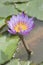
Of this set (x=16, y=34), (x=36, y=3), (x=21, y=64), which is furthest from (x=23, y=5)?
(x=21, y=64)

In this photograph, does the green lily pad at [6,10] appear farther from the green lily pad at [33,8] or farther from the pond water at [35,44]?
the pond water at [35,44]

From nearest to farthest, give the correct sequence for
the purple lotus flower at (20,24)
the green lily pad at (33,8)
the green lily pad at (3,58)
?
the green lily pad at (3,58)
the purple lotus flower at (20,24)
the green lily pad at (33,8)

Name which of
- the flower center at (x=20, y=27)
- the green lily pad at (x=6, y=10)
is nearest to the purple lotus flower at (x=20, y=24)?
the flower center at (x=20, y=27)

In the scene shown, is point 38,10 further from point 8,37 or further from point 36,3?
point 8,37

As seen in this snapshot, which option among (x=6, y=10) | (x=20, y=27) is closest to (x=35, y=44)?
(x=20, y=27)

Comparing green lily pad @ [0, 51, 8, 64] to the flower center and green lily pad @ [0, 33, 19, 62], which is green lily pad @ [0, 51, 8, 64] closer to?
green lily pad @ [0, 33, 19, 62]

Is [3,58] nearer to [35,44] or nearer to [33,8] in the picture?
[35,44]

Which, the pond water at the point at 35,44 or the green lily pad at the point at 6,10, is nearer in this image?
the pond water at the point at 35,44
